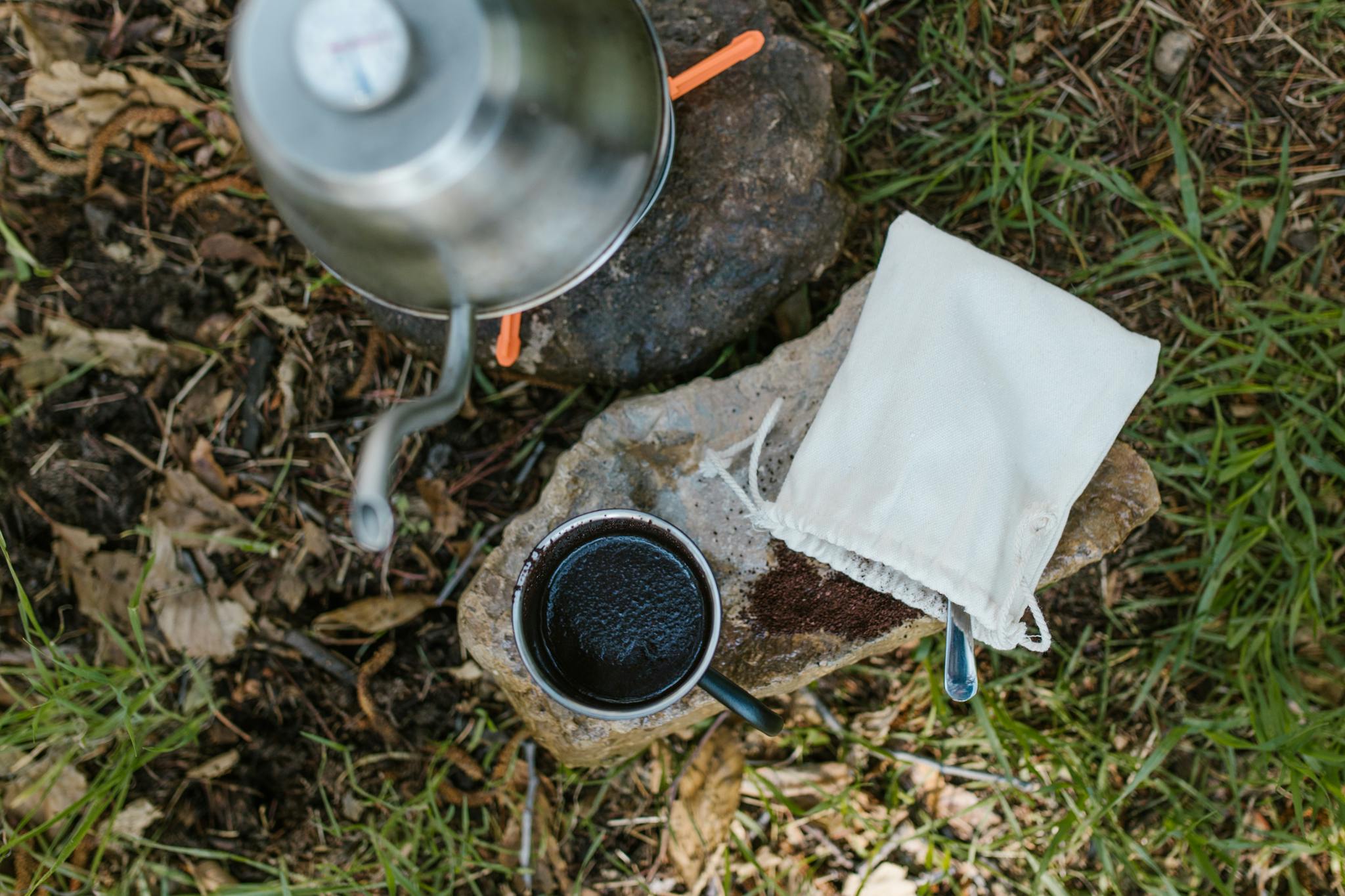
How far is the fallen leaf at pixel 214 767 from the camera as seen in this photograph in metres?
2.10

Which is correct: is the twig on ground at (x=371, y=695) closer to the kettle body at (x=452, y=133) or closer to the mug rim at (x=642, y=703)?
the mug rim at (x=642, y=703)

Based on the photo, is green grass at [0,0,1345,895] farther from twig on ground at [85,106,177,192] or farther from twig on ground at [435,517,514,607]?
twig on ground at [85,106,177,192]

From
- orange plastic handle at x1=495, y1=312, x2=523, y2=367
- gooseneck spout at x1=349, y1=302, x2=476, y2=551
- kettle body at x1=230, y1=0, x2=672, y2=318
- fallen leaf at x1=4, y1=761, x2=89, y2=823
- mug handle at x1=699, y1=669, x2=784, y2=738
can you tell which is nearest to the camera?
gooseneck spout at x1=349, y1=302, x2=476, y2=551

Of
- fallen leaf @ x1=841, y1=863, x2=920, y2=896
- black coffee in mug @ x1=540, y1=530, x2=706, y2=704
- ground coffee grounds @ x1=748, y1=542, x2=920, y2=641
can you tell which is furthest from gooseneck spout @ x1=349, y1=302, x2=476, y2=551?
fallen leaf @ x1=841, y1=863, x2=920, y2=896

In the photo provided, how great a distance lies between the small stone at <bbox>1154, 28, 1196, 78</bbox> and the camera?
6.98 ft

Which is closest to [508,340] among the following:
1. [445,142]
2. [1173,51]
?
[445,142]

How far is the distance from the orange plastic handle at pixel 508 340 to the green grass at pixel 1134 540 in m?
0.80

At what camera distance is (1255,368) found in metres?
2.08

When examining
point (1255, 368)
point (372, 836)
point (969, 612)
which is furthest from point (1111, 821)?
point (372, 836)

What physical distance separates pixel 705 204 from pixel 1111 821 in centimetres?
177

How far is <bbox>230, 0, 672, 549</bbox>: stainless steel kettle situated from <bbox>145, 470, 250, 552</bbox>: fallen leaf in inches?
42.1

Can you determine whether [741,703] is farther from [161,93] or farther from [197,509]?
[161,93]

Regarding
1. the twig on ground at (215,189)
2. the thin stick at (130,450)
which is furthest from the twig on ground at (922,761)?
the twig on ground at (215,189)

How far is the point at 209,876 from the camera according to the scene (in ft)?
6.82
